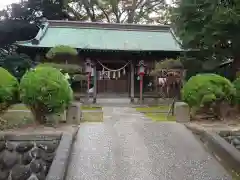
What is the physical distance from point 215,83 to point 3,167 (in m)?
5.83

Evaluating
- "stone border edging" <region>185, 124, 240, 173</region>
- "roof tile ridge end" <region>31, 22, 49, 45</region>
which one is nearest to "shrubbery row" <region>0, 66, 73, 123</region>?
"stone border edging" <region>185, 124, 240, 173</region>

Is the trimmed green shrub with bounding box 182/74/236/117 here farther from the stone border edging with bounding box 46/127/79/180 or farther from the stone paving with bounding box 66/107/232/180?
the stone border edging with bounding box 46/127/79/180

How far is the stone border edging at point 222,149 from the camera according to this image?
18.3 ft

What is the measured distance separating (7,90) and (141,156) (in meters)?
3.93

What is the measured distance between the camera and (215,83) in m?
8.29

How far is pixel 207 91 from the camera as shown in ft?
26.3

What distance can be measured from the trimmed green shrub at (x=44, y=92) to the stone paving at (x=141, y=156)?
96 cm

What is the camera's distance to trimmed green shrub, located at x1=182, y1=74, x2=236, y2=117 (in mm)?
8039

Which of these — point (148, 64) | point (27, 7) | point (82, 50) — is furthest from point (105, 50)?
point (27, 7)

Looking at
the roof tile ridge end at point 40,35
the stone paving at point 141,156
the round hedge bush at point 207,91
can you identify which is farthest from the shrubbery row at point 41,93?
the roof tile ridge end at point 40,35

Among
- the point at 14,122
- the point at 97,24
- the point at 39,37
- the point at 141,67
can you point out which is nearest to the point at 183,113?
the point at 14,122

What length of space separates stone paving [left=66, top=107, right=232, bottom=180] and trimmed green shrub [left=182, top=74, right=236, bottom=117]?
91cm

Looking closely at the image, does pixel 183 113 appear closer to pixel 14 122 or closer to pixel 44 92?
pixel 44 92

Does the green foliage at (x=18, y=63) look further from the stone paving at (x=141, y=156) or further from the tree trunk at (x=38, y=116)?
the stone paving at (x=141, y=156)
